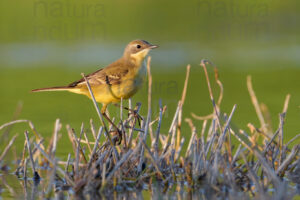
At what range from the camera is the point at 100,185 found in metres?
6.81

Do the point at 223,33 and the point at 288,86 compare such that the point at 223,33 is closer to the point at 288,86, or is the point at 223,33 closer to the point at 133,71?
the point at 288,86

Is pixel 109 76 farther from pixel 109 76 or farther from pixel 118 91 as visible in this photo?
pixel 118 91

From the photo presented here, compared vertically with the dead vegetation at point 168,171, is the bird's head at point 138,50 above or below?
above

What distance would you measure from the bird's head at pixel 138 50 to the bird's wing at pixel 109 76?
0.29 meters

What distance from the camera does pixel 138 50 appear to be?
324 inches

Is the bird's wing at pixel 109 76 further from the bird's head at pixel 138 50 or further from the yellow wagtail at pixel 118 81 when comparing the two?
the bird's head at pixel 138 50

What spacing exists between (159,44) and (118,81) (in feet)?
45.5

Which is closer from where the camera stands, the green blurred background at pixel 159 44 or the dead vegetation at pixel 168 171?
the dead vegetation at pixel 168 171

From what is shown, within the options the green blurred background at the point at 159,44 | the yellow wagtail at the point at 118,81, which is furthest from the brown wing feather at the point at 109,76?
the green blurred background at the point at 159,44

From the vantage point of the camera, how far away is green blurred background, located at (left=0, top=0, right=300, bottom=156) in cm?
1447

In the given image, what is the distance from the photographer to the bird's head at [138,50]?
26.7 feet

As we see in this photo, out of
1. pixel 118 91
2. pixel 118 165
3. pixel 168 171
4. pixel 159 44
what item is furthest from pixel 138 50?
pixel 159 44

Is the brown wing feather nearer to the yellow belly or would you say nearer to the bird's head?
the yellow belly

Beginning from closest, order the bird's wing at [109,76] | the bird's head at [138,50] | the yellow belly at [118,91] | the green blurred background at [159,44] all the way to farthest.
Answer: the yellow belly at [118,91] < the bird's wing at [109,76] < the bird's head at [138,50] < the green blurred background at [159,44]
